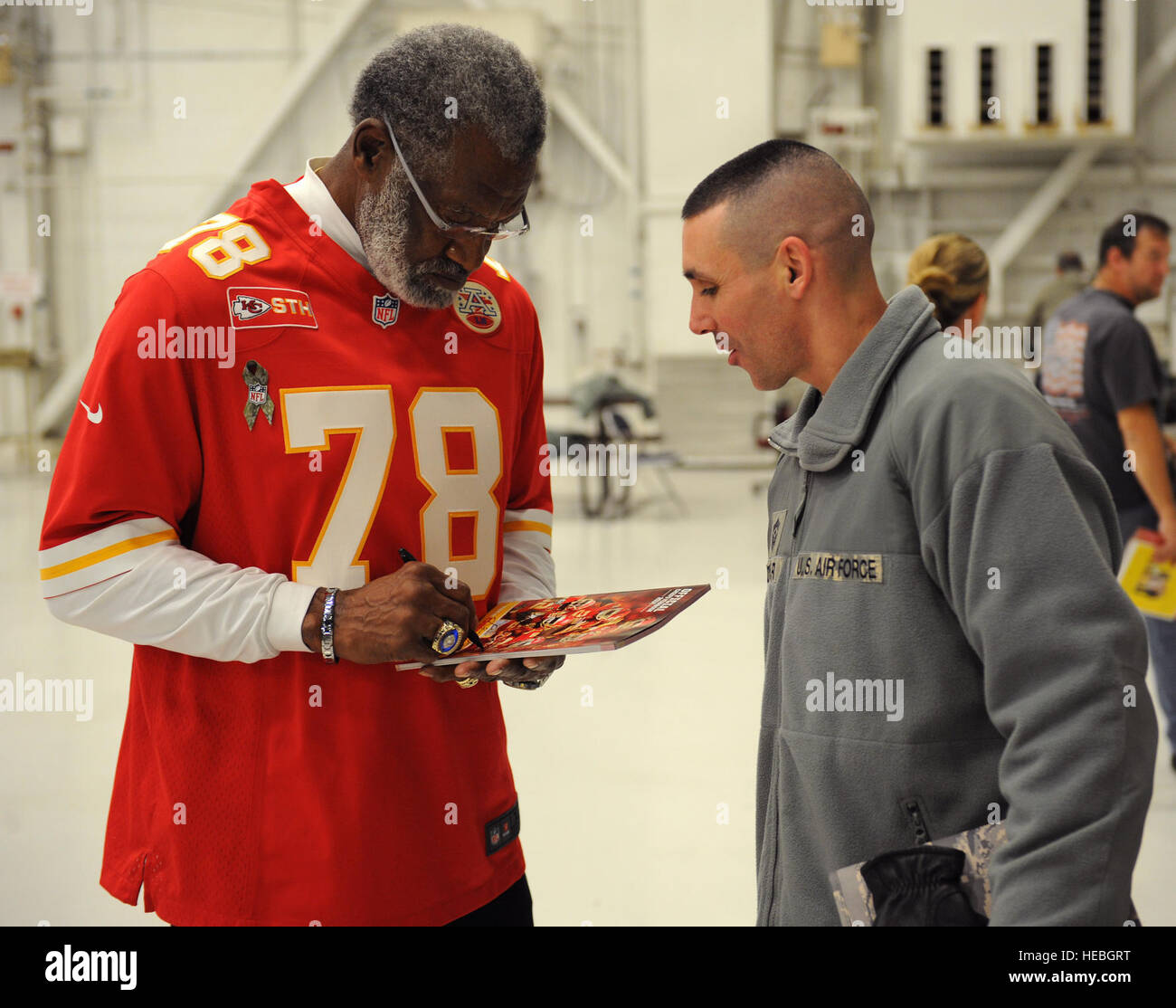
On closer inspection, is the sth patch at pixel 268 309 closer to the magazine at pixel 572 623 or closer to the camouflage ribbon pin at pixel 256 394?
the camouflage ribbon pin at pixel 256 394

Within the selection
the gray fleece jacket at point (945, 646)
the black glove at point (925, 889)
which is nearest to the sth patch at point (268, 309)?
the gray fleece jacket at point (945, 646)

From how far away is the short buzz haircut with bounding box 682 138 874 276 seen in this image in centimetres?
123

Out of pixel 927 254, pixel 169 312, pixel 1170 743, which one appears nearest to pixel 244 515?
pixel 169 312

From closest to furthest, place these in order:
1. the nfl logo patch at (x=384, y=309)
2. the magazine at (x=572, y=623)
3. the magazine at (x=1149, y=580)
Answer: the magazine at (x=572, y=623) → the nfl logo patch at (x=384, y=309) → the magazine at (x=1149, y=580)

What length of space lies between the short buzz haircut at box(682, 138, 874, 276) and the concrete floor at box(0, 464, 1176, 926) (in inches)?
81.3

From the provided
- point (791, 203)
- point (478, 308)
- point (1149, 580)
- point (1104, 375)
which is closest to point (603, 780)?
point (1149, 580)

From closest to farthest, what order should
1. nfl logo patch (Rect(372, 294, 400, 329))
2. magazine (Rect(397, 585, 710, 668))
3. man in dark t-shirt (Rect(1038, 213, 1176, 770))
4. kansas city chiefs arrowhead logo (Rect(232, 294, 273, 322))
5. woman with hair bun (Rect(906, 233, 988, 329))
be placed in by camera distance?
magazine (Rect(397, 585, 710, 668))
kansas city chiefs arrowhead logo (Rect(232, 294, 273, 322))
nfl logo patch (Rect(372, 294, 400, 329))
woman with hair bun (Rect(906, 233, 988, 329))
man in dark t-shirt (Rect(1038, 213, 1176, 770))

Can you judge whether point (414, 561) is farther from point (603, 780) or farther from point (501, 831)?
point (603, 780)

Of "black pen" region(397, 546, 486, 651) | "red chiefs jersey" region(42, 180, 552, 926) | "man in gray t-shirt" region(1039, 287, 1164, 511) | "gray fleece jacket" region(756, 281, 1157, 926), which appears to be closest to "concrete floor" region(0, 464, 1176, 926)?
"man in gray t-shirt" region(1039, 287, 1164, 511)

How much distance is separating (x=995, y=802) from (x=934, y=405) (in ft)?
1.34

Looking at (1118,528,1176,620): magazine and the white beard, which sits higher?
the white beard

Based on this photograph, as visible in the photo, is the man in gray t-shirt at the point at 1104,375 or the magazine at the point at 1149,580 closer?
the magazine at the point at 1149,580

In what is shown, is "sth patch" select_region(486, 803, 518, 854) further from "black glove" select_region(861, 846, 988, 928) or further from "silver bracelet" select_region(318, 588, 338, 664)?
"black glove" select_region(861, 846, 988, 928)

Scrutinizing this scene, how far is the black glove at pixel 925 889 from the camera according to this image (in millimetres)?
1107
